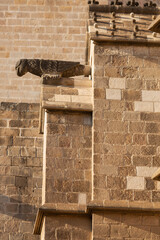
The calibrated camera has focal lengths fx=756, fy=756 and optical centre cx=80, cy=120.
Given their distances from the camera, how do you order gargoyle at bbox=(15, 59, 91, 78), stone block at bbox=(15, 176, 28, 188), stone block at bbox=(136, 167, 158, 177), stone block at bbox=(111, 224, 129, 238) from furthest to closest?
stone block at bbox=(15, 176, 28, 188)
gargoyle at bbox=(15, 59, 91, 78)
stone block at bbox=(136, 167, 158, 177)
stone block at bbox=(111, 224, 129, 238)

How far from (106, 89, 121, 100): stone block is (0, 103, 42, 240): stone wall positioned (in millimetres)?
2440

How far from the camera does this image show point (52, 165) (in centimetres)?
1112

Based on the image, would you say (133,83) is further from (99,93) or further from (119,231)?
(119,231)

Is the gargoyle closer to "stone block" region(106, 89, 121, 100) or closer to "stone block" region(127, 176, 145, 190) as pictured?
"stone block" region(106, 89, 121, 100)

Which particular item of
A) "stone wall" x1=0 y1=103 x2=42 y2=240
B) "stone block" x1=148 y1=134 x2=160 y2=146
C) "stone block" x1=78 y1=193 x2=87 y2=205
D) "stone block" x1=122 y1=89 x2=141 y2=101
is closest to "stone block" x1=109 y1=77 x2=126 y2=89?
"stone block" x1=122 y1=89 x2=141 y2=101

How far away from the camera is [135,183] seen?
1101 centimetres

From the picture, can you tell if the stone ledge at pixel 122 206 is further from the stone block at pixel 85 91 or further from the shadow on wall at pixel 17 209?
the shadow on wall at pixel 17 209

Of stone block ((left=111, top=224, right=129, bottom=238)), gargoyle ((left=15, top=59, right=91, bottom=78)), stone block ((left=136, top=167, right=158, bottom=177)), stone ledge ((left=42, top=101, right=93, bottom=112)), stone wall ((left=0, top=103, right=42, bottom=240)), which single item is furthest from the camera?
stone wall ((left=0, top=103, right=42, bottom=240))

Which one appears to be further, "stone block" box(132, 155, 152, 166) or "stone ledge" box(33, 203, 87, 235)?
"stone block" box(132, 155, 152, 166)

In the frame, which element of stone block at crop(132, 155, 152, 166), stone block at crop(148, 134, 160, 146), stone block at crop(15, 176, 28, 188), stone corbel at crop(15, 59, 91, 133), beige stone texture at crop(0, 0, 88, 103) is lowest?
stone block at crop(132, 155, 152, 166)

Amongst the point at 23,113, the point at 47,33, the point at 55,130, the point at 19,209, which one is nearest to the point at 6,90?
the point at 47,33

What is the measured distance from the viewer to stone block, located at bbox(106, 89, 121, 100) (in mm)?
11484

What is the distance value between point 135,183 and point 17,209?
2840 mm

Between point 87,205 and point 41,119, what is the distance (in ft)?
7.75
